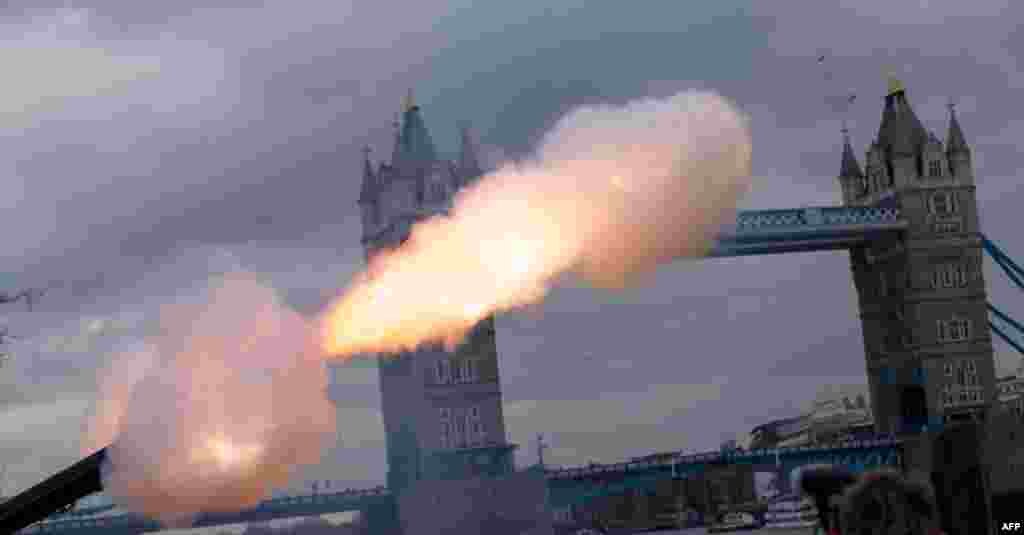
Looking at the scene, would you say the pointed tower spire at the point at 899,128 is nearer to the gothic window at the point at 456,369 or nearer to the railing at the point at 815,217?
the railing at the point at 815,217

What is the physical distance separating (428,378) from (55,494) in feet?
301

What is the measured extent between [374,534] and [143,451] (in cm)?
8273

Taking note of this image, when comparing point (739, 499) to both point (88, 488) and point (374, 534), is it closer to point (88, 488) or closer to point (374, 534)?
point (374, 534)

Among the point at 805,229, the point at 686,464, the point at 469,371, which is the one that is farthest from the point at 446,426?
the point at 805,229

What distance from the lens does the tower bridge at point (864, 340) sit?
11494cm

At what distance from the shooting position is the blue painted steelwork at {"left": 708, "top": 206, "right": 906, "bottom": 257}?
11775cm

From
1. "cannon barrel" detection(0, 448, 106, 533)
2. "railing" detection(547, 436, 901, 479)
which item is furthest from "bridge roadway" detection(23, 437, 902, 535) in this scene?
"cannon barrel" detection(0, 448, 106, 533)

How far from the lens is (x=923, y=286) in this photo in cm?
13188

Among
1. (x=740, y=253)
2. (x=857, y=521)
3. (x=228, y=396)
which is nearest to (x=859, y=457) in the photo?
(x=740, y=253)

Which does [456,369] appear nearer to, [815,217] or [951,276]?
[815,217]

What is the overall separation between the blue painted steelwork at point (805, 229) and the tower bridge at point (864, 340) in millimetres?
142

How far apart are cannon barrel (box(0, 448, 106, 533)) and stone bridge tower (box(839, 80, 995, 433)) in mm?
101246

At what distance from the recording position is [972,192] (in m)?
135

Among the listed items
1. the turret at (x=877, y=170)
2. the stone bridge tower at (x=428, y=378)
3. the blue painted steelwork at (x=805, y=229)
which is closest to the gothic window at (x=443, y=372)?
the stone bridge tower at (x=428, y=378)
